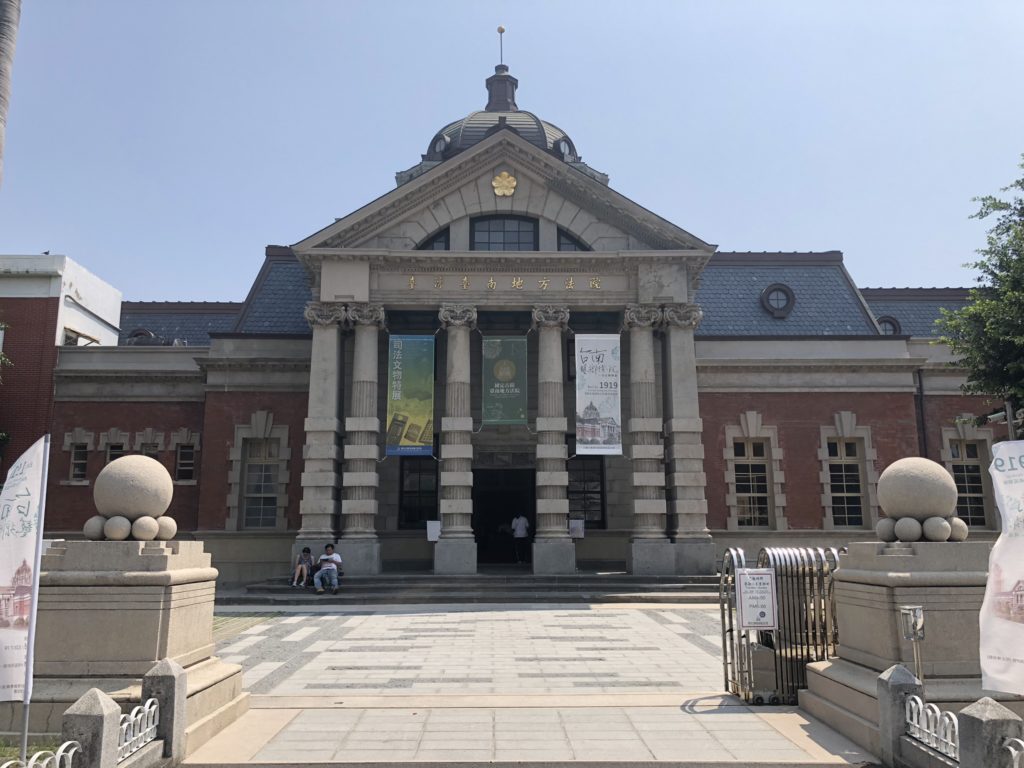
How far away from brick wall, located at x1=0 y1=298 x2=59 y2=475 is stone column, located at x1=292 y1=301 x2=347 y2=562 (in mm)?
11038

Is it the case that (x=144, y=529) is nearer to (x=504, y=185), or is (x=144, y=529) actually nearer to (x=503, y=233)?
(x=503, y=233)

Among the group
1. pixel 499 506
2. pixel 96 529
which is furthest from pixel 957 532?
pixel 499 506

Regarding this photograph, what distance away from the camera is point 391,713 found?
8930mm

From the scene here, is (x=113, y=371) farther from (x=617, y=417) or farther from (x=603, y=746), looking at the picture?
(x=603, y=746)

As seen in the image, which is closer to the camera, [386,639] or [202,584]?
[202,584]

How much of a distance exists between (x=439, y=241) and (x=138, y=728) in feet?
72.2

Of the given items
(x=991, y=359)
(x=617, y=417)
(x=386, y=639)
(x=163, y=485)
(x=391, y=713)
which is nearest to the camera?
(x=163, y=485)

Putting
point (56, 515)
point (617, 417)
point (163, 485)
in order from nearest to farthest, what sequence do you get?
point (163, 485)
point (617, 417)
point (56, 515)

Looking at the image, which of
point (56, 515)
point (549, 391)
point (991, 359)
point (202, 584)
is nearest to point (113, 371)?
point (56, 515)

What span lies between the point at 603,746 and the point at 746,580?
9.85 ft

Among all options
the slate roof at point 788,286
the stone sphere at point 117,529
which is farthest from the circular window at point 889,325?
the stone sphere at point 117,529

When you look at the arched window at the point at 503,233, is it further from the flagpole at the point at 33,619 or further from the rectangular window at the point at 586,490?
the flagpole at the point at 33,619

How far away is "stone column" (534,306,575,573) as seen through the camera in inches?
962

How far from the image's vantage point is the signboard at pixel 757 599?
9.45 metres
